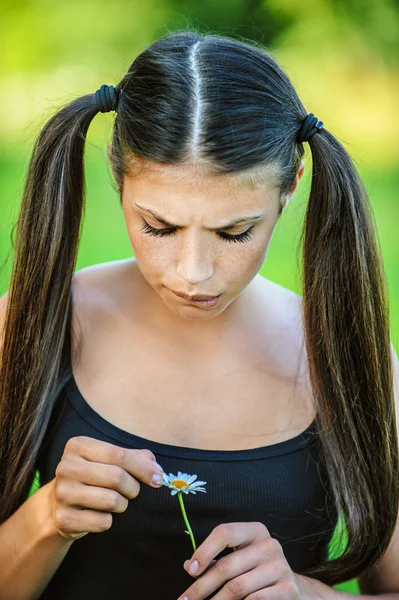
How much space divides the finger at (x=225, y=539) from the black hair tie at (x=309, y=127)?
693mm

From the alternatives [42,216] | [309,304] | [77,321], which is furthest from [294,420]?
[42,216]

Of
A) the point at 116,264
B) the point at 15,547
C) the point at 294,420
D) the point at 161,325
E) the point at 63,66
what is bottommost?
the point at 15,547

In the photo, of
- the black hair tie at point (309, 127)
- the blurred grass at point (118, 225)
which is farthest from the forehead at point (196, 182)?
the blurred grass at point (118, 225)

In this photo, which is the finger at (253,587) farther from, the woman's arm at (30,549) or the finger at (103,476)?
the woman's arm at (30,549)

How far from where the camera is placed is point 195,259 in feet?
4.95

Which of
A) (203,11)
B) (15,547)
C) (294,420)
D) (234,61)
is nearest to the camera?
(234,61)

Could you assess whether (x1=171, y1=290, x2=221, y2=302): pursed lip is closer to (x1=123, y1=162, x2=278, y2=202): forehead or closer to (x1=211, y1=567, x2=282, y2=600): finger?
(x1=123, y1=162, x2=278, y2=202): forehead

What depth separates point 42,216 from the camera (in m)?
1.73

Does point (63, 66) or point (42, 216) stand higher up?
point (63, 66)

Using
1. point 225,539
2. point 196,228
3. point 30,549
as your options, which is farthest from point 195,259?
point 30,549

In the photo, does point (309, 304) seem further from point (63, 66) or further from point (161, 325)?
point (63, 66)

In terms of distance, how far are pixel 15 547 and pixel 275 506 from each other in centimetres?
49

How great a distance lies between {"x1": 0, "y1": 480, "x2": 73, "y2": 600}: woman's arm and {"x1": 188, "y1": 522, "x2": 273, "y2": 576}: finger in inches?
11.5

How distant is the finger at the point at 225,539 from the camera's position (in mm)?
1442
